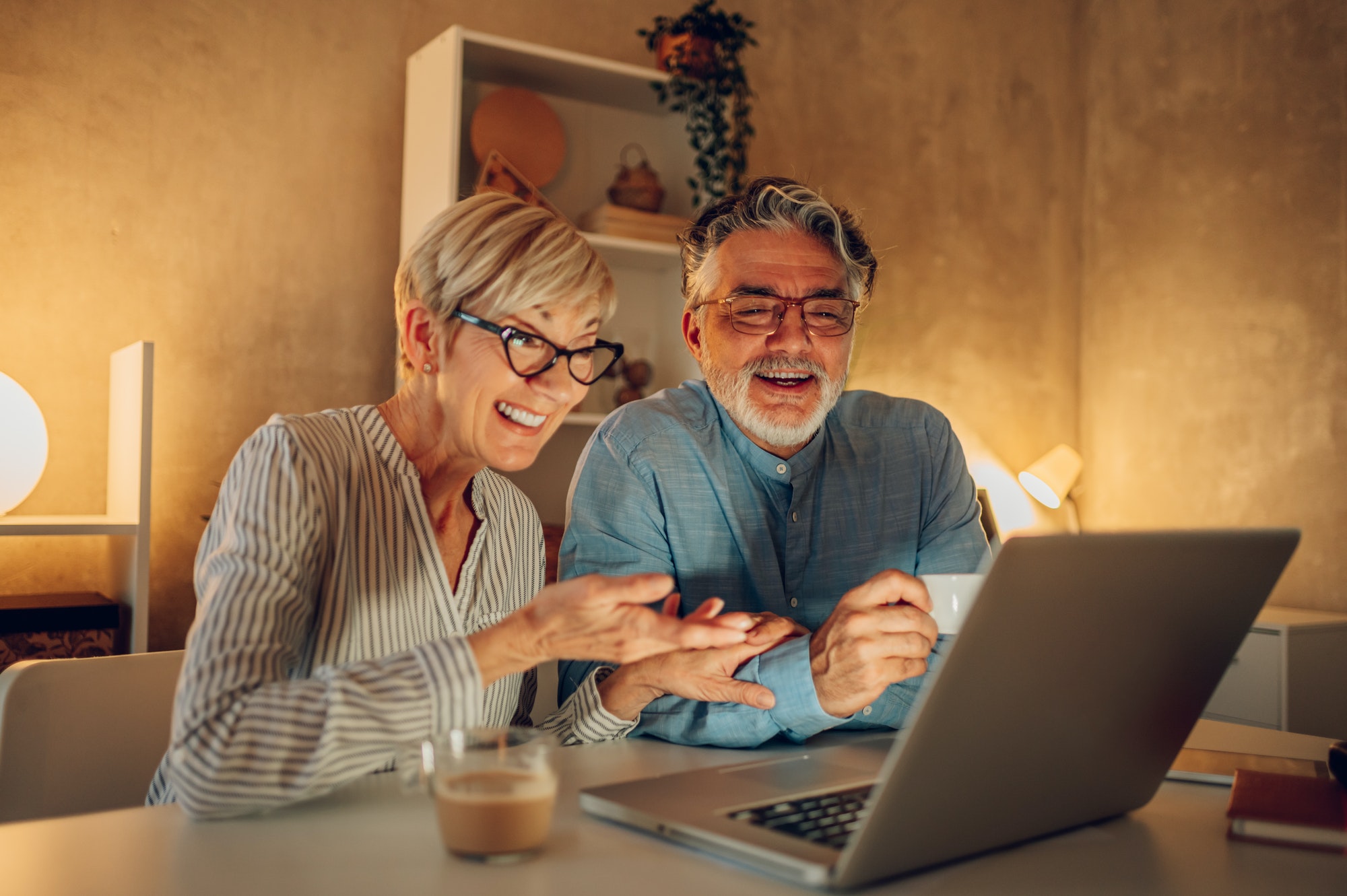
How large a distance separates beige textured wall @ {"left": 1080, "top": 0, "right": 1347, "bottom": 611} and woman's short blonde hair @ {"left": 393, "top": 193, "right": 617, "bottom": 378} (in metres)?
3.10

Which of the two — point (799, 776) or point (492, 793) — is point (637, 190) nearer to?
point (799, 776)

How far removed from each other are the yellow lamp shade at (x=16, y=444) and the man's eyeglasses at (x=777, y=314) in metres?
1.52

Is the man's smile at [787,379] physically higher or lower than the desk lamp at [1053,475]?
Result: higher

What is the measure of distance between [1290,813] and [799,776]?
0.40 meters

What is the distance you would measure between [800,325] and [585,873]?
1.16 metres

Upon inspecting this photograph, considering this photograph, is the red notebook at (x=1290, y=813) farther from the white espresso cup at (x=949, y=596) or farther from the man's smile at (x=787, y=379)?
the man's smile at (x=787, y=379)

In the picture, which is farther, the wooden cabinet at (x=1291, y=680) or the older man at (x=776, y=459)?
the wooden cabinet at (x=1291, y=680)

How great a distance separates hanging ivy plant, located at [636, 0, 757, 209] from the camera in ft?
9.58

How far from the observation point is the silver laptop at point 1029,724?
2.10 ft

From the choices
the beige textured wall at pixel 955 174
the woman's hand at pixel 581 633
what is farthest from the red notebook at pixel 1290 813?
the beige textured wall at pixel 955 174

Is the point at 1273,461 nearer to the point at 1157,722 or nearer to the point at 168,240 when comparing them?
the point at 1157,722

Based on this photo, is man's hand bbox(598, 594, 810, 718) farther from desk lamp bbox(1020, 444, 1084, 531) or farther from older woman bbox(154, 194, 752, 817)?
desk lamp bbox(1020, 444, 1084, 531)

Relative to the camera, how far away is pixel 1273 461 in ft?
11.5

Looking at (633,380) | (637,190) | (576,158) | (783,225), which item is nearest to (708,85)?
(637,190)
